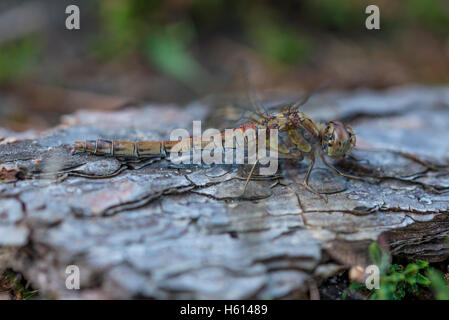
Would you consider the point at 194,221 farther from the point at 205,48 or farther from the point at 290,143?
the point at 205,48

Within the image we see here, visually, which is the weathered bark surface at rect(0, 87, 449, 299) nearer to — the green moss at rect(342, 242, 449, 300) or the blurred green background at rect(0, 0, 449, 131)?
the green moss at rect(342, 242, 449, 300)

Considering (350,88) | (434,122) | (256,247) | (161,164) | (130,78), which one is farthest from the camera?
(130,78)

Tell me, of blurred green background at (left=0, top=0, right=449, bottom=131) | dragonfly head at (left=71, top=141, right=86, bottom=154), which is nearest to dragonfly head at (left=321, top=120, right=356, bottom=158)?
dragonfly head at (left=71, top=141, right=86, bottom=154)

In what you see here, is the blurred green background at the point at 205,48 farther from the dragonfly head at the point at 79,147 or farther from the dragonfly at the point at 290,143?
the dragonfly head at the point at 79,147

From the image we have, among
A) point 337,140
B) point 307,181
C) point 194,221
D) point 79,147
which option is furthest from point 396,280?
point 79,147

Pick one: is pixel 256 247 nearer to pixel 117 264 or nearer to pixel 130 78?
pixel 117 264

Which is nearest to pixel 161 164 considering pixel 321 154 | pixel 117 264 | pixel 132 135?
pixel 132 135
